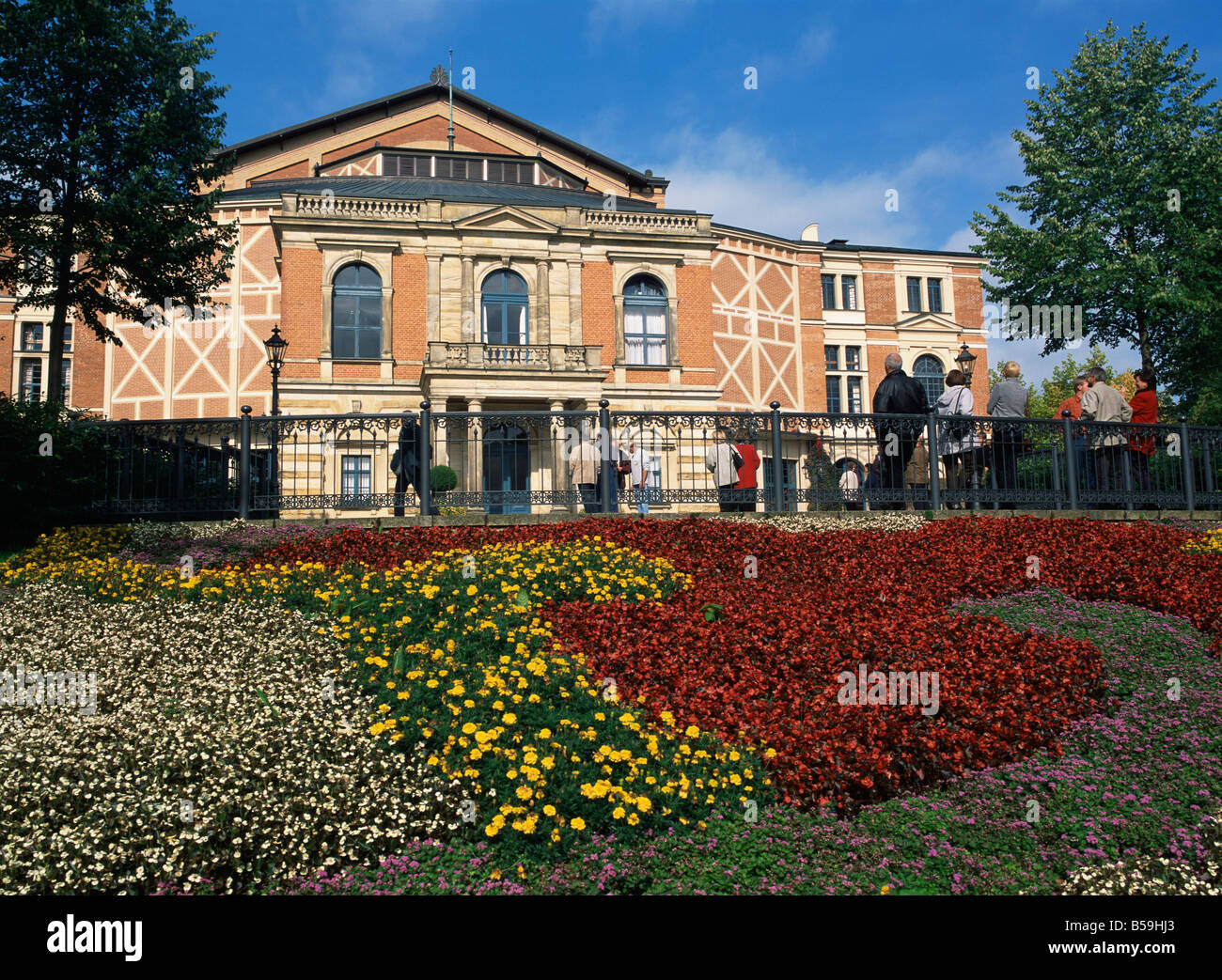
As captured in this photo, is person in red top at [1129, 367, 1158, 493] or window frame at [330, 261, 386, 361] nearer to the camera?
person in red top at [1129, 367, 1158, 493]

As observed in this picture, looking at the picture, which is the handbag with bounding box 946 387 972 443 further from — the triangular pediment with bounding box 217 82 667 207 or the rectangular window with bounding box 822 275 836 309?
the triangular pediment with bounding box 217 82 667 207

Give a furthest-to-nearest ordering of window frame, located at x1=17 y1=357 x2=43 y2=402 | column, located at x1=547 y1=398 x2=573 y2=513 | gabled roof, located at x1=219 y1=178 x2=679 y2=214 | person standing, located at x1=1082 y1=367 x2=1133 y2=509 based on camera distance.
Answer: window frame, located at x1=17 y1=357 x2=43 y2=402
gabled roof, located at x1=219 y1=178 x2=679 y2=214
person standing, located at x1=1082 y1=367 x2=1133 y2=509
column, located at x1=547 y1=398 x2=573 y2=513

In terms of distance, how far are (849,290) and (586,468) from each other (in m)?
34.3

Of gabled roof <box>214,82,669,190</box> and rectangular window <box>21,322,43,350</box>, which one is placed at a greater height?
gabled roof <box>214,82,669,190</box>

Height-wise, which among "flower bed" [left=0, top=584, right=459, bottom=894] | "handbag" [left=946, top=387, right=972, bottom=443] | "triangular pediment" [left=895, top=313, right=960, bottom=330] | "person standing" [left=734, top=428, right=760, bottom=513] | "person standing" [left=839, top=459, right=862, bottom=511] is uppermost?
"triangular pediment" [left=895, top=313, right=960, bottom=330]

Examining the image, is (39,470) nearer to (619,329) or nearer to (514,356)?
(514,356)

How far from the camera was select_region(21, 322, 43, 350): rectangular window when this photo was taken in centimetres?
3703

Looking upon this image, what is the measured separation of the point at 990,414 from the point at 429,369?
18121 mm

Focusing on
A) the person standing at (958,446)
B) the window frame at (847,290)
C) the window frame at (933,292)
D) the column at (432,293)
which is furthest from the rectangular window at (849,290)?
the person standing at (958,446)

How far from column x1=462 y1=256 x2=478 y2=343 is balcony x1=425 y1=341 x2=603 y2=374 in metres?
1.13

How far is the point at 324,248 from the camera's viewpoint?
29016 millimetres

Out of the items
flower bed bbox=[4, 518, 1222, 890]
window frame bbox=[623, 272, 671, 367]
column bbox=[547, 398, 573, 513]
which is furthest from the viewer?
window frame bbox=[623, 272, 671, 367]

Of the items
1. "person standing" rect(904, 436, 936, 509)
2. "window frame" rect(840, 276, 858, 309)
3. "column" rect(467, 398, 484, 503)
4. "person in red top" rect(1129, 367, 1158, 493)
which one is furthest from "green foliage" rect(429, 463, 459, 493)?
"window frame" rect(840, 276, 858, 309)

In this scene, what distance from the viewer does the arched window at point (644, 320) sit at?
31938 millimetres
